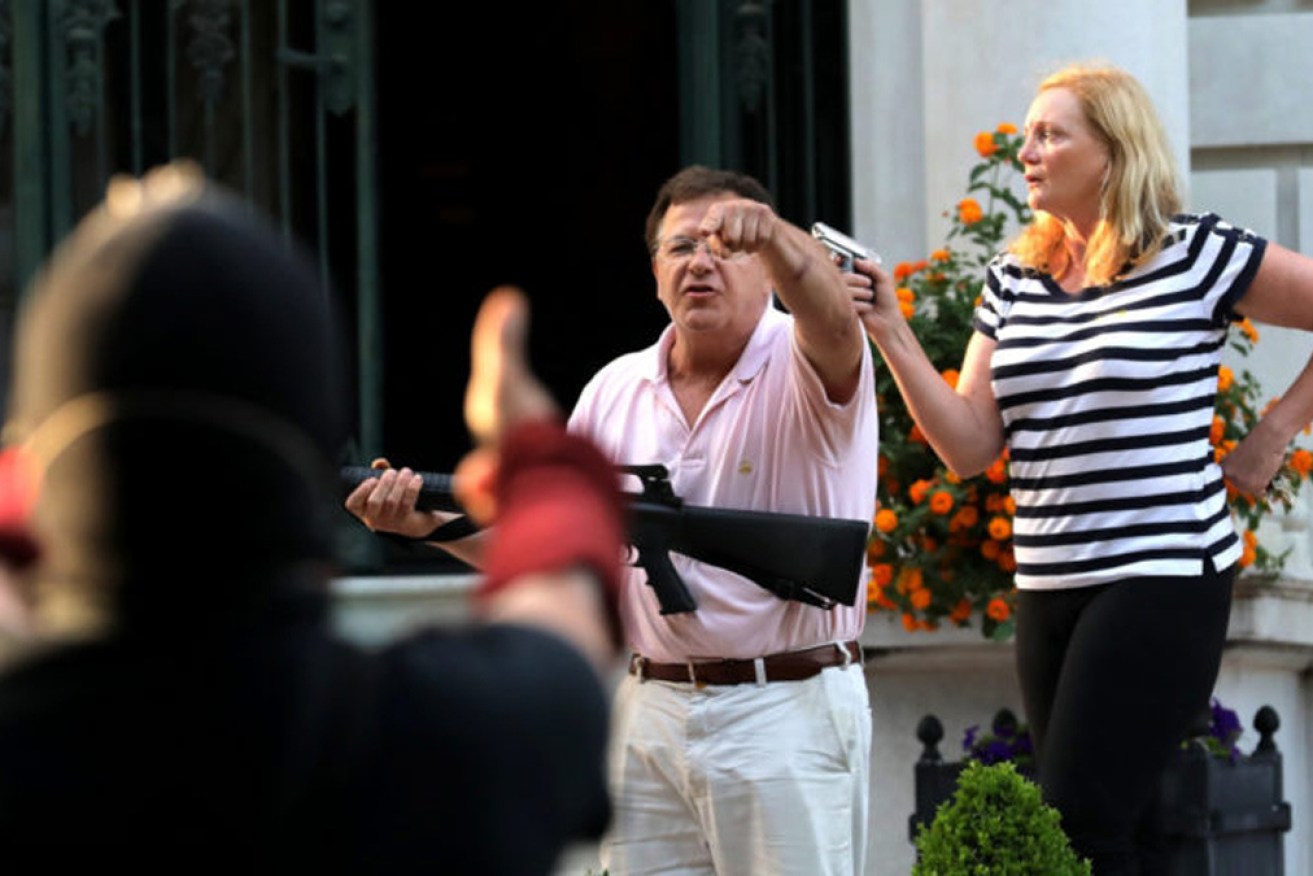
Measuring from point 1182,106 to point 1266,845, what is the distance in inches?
70.7

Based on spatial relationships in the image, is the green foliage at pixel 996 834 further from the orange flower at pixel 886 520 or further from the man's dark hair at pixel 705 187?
the man's dark hair at pixel 705 187

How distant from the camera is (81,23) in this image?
662 cm

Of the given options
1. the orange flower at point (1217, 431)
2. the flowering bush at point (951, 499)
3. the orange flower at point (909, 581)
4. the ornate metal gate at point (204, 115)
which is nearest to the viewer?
the orange flower at point (1217, 431)

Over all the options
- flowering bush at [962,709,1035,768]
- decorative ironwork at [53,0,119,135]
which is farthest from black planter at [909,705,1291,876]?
decorative ironwork at [53,0,119,135]

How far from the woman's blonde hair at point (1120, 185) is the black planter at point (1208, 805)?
4.03ft

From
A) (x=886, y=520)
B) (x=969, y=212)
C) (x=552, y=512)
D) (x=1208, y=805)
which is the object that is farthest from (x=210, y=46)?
(x=552, y=512)

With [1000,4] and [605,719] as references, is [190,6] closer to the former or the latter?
[1000,4]

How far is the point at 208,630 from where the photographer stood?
1658 mm

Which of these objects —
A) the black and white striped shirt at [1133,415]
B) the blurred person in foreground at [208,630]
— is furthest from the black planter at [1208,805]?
the blurred person in foreground at [208,630]

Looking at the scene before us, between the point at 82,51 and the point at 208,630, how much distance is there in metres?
5.19

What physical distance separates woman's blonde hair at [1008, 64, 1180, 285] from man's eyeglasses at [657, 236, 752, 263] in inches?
25.8

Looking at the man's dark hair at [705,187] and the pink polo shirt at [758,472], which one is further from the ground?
the man's dark hair at [705,187]

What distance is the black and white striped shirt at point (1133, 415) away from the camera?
4613 mm

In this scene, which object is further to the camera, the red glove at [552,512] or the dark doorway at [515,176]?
the dark doorway at [515,176]
